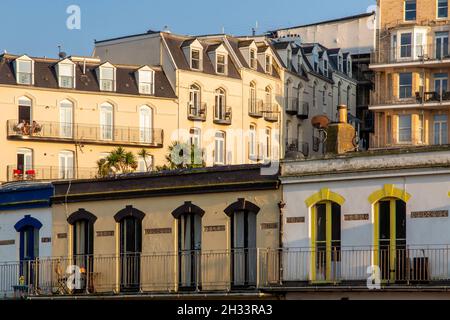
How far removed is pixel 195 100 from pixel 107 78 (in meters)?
7.32

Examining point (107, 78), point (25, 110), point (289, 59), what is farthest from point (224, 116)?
point (25, 110)

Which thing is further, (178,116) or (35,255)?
(178,116)

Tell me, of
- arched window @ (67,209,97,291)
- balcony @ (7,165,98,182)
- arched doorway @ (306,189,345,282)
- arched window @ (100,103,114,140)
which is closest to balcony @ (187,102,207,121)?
arched window @ (100,103,114,140)

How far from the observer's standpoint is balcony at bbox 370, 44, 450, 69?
9238 cm

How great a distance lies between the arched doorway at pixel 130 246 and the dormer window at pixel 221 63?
5408 centimetres

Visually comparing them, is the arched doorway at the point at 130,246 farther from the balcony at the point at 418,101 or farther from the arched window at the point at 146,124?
the balcony at the point at 418,101

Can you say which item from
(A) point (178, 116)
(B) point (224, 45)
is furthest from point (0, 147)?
(B) point (224, 45)

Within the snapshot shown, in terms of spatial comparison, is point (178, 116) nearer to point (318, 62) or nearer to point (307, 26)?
point (318, 62)

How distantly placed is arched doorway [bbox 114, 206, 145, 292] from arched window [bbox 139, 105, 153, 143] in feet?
165

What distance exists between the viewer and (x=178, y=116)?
93.5 m

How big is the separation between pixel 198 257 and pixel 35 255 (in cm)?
842

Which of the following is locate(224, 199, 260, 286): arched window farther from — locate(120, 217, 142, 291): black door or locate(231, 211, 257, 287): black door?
locate(120, 217, 142, 291): black door

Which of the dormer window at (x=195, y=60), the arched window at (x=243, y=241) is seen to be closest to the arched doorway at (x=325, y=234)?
the arched window at (x=243, y=241)

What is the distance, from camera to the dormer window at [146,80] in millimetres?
91938
